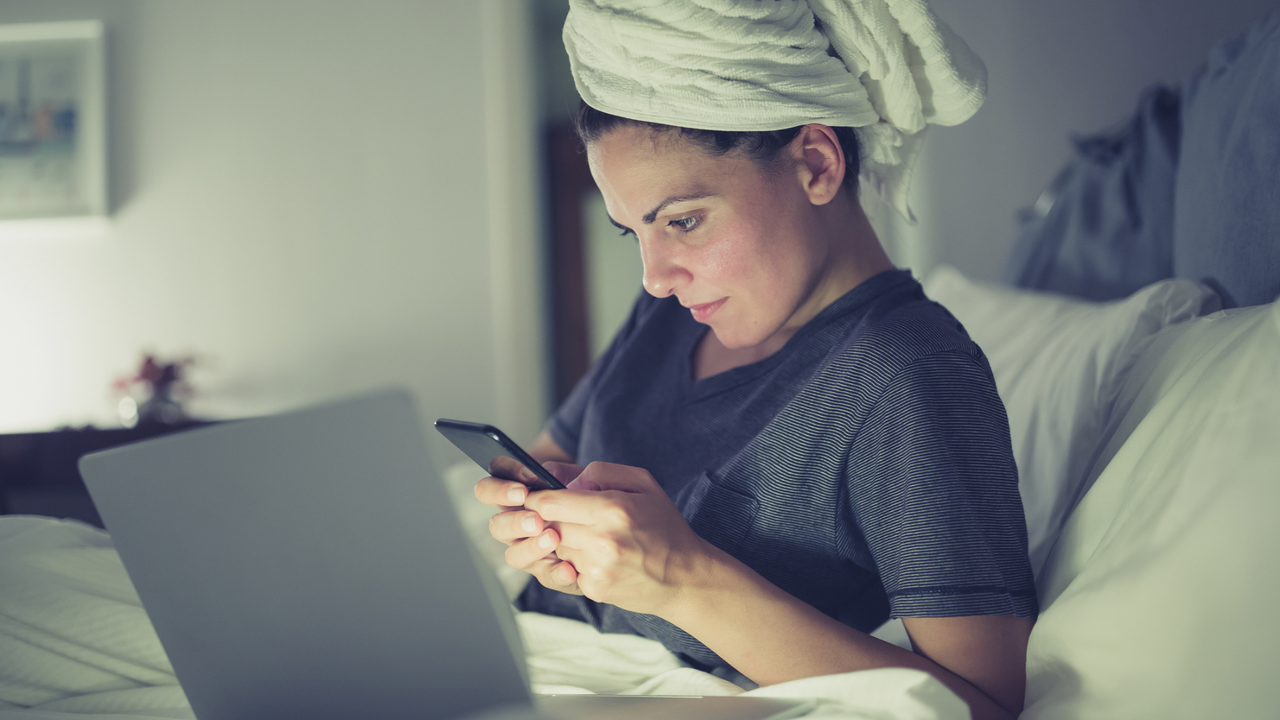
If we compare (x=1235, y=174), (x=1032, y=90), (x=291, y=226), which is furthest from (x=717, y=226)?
(x=291, y=226)

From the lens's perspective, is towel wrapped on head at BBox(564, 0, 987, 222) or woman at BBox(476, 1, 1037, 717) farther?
towel wrapped on head at BBox(564, 0, 987, 222)

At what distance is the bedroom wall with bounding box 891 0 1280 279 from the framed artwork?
2.57 meters

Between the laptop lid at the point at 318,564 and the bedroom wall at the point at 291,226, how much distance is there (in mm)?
2159

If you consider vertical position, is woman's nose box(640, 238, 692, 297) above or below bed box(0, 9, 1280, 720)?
above

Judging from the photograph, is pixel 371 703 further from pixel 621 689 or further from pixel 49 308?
pixel 49 308

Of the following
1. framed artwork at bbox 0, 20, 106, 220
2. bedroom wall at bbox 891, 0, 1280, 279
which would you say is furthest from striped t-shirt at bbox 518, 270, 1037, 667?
framed artwork at bbox 0, 20, 106, 220

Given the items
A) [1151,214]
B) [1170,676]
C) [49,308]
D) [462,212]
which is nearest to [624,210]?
[1170,676]

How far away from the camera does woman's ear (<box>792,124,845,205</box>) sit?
27.7 inches

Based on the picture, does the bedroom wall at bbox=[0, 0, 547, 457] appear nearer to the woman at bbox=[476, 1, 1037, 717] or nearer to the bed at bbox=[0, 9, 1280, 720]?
the bed at bbox=[0, 9, 1280, 720]

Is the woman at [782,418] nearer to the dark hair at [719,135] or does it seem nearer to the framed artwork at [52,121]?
the dark hair at [719,135]

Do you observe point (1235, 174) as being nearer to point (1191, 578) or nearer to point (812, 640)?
point (1191, 578)

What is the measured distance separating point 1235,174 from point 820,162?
1.48 feet

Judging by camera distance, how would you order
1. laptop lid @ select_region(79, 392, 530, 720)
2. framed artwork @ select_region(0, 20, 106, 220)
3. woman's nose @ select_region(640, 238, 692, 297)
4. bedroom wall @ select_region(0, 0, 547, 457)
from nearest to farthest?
laptop lid @ select_region(79, 392, 530, 720) < woman's nose @ select_region(640, 238, 692, 297) < framed artwork @ select_region(0, 20, 106, 220) < bedroom wall @ select_region(0, 0, 547, 457)

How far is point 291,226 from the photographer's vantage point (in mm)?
2588
